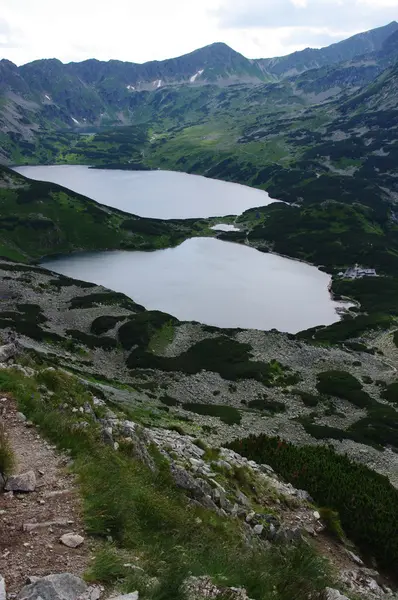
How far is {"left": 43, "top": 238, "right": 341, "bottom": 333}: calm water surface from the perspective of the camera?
355 feet

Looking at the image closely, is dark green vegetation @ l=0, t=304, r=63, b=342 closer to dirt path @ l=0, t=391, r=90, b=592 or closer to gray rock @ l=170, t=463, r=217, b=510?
gray rock @ l=170, t=463, r=217, b=510

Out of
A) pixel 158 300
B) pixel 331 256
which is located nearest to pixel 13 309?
pixel 158 300

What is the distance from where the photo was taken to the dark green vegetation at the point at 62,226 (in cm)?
15912

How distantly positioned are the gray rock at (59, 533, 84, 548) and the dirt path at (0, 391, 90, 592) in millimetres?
77

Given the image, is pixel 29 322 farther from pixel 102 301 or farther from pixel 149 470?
pixel 149 470

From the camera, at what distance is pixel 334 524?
19469 millimetres

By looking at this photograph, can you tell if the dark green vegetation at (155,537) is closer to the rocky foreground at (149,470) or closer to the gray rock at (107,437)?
the rocky foreground at (149,470)

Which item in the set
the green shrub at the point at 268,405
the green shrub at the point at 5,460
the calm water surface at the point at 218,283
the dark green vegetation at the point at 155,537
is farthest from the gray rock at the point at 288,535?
the calm water surface at the point at 218,283

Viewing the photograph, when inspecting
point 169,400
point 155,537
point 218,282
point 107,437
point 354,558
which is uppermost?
point 155,537

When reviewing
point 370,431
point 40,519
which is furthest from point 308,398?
point 40,519

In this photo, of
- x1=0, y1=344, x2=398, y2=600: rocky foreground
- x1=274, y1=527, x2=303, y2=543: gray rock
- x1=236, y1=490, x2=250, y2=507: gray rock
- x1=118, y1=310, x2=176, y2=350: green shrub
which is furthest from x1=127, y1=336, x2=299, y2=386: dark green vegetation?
x1=274, y1=527, x2=303, y2=543: gray rock

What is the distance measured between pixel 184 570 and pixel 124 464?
7.01 meters

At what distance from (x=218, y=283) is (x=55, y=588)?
406 feet

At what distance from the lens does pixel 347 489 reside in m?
23.0
